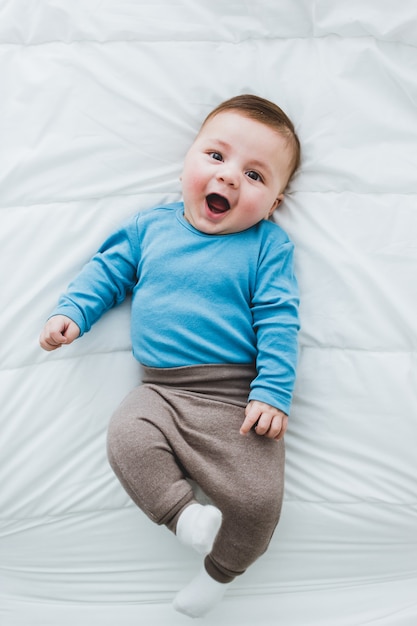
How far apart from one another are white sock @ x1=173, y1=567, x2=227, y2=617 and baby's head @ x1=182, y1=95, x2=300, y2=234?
1.78ft

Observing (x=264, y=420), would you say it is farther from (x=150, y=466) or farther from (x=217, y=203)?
(x=217, y=203)

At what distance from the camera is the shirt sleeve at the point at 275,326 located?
41.1 inches

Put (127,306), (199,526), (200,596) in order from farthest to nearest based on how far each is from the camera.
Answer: (127,306) → (200,596) → (199,526)

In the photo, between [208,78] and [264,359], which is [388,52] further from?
[264,359]

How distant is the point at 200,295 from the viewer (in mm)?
1091

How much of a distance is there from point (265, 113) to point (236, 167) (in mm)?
107

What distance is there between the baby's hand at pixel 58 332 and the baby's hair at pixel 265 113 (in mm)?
407

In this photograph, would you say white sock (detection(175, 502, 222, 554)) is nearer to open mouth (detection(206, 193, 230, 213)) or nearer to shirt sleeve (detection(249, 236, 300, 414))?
shirt sleeve (detection(249, 236, 300, 414))

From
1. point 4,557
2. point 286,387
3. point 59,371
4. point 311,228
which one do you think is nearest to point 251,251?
point 311,228

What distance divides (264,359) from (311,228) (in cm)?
26

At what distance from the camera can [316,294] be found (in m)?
1.16

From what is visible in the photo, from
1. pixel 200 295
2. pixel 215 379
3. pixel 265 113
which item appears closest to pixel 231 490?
pixel 215 379

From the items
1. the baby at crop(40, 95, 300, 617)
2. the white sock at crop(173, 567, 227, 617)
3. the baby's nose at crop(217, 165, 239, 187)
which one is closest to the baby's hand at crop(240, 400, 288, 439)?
the baby at crop(40, 95, 300, 617)

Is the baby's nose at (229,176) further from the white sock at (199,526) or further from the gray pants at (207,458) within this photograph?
the white sock at (199,526)
